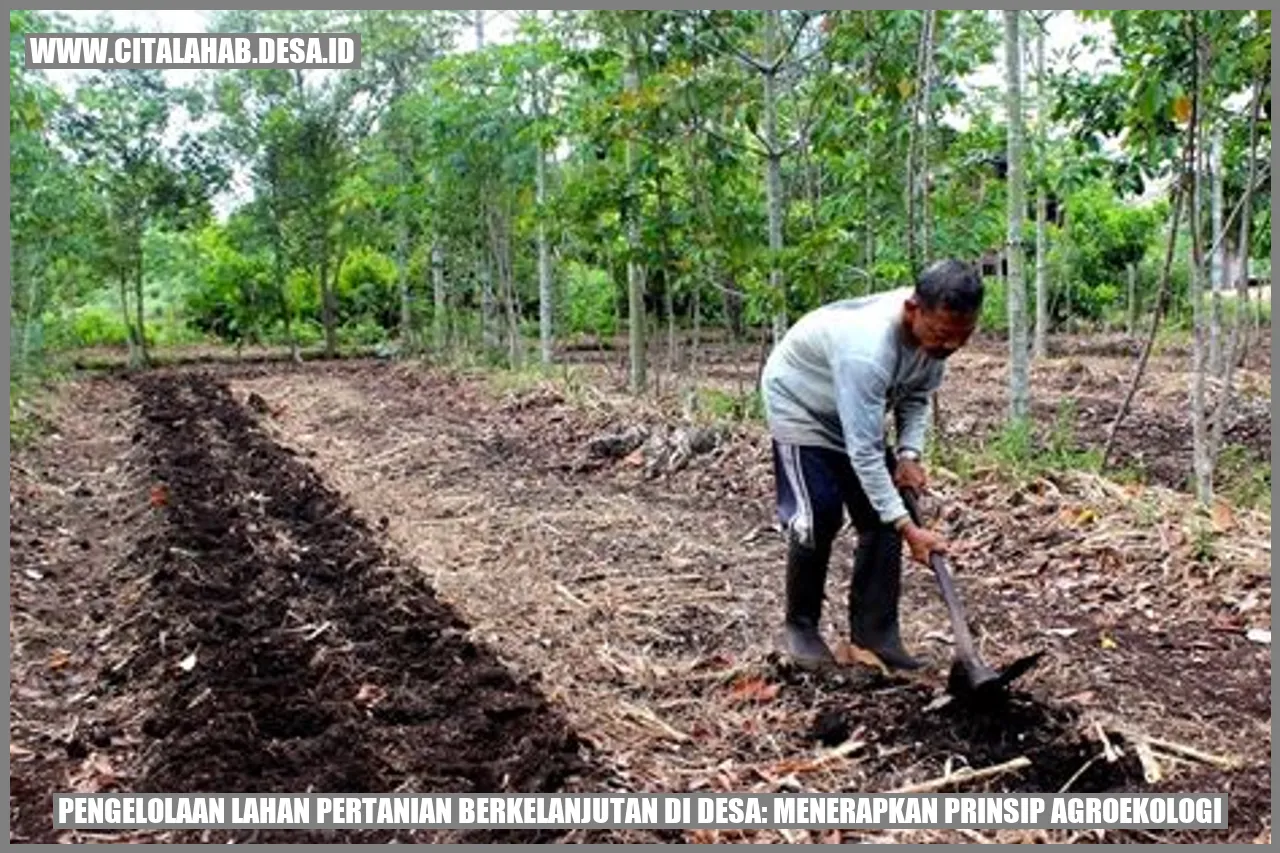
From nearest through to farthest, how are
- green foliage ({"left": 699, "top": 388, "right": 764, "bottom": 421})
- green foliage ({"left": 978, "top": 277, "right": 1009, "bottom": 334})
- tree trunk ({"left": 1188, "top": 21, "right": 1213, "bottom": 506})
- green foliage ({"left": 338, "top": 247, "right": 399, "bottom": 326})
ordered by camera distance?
tree trunk ({"left": 1188, "top": 21, "right": 1213, "bottom": 506})
green foliage ({"left": 699, "top": 388, "right": 764, "bottom": 421})
green foliage ({"left": 978, "top": 277, "right": 1009, "bottom": 334})
green foliage ({"left": 338, "top": 247, "right": 399, "bottom": 326})

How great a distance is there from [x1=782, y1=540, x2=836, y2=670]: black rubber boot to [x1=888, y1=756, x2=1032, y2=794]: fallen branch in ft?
2.96

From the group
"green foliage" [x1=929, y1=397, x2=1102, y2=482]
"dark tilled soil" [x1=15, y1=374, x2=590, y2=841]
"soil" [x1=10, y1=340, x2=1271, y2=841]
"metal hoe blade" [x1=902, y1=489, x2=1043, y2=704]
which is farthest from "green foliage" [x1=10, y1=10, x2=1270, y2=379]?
"dark tilled soil" [x1=15, y1=374, x2=590, y2=841]

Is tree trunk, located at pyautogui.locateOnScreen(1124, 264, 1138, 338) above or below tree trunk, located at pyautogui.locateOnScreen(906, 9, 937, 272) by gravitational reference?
below

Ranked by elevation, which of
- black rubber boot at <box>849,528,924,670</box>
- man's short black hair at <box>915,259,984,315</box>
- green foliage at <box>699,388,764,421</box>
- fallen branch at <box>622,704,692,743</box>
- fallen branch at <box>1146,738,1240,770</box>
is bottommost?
fallen branch at <box>1146,738,1240,770</box>

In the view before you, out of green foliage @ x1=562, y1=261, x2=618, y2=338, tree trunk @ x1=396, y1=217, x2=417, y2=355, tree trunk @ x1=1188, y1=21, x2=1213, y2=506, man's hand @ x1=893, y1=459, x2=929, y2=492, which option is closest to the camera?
man's hand @ x1=893, y1=459, x2=929, y2=492

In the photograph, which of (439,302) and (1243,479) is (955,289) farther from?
(439,302)

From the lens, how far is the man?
4.04 metres

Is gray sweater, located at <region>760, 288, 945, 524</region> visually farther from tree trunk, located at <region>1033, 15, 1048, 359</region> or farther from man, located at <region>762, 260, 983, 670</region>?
tree trunk, located at <region>1033, 15, 1048, 359</region>

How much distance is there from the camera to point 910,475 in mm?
4363

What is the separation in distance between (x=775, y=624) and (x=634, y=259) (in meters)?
5.06

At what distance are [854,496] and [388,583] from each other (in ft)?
7.37

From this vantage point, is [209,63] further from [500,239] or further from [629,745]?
[500,239]

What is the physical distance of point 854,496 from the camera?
4.43 meters

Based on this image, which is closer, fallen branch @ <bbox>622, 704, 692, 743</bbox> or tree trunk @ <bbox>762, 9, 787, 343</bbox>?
fallen branch @ <bbox>622, 704, 692, 743</bbox>
